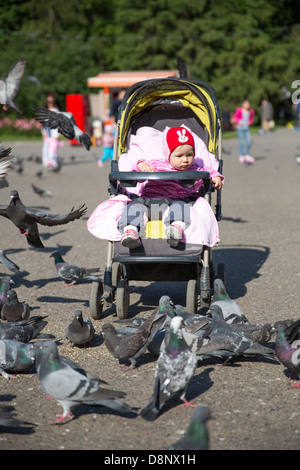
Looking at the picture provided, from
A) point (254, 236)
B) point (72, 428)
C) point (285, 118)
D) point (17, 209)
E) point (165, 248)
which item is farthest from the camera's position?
point (285, 118)

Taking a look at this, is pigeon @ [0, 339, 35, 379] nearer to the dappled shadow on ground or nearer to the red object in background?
the dappled shadow on ground

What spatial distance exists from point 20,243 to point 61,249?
0.76 m

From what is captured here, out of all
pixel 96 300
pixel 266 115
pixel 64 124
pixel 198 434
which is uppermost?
pixel 64 124

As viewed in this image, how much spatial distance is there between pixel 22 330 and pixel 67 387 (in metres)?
1.17

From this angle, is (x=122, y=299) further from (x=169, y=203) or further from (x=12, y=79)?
(x=12, y=79)

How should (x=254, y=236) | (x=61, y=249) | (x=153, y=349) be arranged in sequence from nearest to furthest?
(x=153, y=349) → (x=61, y=249) → (x=254, y=236)

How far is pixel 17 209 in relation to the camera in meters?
5.64

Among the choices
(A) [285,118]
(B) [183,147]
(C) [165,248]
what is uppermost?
(B) [183,147]

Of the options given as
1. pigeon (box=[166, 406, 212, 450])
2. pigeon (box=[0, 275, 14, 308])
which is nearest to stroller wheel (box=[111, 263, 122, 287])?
pigeon (box=[0, 275, 14, 308])

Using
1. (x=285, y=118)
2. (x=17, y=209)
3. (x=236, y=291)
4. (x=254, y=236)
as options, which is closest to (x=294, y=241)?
(x=254, y=236)

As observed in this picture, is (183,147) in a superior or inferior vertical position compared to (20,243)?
superior

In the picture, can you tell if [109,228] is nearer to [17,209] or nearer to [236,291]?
[17,209]

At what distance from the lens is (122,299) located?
530 cm

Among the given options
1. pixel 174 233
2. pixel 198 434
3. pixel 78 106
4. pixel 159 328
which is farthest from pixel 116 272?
pixel 78 106
